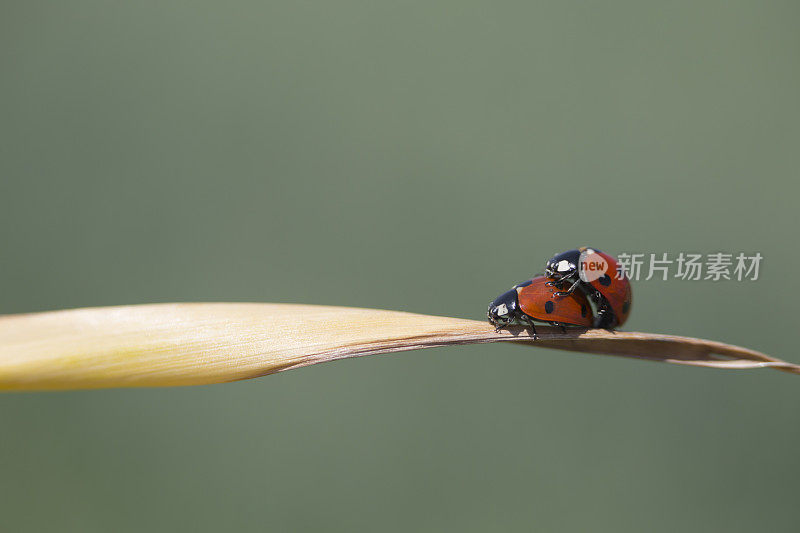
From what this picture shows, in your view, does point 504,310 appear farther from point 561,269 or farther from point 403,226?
point 403,226

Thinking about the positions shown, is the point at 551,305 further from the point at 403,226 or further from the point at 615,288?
the point at 403,226

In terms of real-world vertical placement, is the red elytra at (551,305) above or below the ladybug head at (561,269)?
below

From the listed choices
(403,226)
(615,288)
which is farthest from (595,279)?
(403,226)

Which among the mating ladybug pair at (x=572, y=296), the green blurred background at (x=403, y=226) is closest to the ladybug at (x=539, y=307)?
the mating ladybug pair at (x=572, y=296)

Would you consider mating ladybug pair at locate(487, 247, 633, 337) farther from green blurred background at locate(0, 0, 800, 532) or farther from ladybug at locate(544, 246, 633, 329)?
green blurred background at locate(0, 0, 800, 532)

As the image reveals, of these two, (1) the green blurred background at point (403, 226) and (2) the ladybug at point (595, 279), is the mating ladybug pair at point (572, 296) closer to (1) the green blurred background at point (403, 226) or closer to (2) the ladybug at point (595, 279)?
(2) the ladybug at point (595, 279)

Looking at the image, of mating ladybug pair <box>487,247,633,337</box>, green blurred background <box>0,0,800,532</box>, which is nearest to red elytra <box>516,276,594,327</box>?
mating ladybug pair <box>487,247,633,337</box>

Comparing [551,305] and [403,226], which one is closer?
[551,305]
